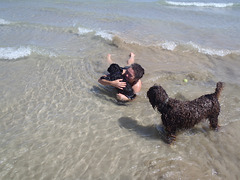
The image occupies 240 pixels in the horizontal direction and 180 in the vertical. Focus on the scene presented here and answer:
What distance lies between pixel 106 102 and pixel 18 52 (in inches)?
179

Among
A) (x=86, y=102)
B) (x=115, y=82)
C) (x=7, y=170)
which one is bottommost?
(x=7, y=170)

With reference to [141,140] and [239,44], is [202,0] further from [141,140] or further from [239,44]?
[141,140]

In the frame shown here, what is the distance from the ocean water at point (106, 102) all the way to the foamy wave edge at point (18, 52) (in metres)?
0.04

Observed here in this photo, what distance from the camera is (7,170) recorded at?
120 inches

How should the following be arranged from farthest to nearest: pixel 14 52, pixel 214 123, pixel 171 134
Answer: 1. pixel 14 52
2. pixel 214 123
3. pixel 171 134

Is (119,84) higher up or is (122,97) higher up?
(119,84)

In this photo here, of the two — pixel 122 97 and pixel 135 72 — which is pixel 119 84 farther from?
pixel 135 72

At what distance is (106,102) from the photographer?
184 inches

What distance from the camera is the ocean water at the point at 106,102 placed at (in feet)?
10.2

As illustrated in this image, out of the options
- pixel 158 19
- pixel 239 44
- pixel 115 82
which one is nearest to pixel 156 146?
pixel 115 82

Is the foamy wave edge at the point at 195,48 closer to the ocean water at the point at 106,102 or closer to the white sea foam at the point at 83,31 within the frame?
the ocean water at the point at 106,102

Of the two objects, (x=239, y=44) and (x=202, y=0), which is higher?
(x=202, y=0)

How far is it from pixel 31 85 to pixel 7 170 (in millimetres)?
2723

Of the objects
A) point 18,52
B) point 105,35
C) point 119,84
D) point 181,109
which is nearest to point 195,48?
point 105,35
